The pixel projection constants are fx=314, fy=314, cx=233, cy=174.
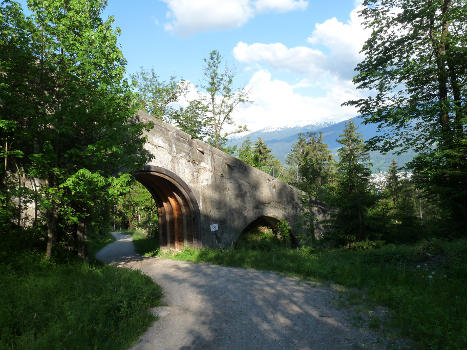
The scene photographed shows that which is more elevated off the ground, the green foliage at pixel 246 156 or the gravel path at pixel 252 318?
the green foliage at pixel 246 156

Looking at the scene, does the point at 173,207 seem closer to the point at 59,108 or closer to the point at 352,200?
the point at 59,108

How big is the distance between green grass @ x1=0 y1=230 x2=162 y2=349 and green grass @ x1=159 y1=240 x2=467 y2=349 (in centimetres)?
427

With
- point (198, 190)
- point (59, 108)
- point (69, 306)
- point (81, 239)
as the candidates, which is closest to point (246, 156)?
point (198, 190)

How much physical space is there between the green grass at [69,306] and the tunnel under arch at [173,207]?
235 inches

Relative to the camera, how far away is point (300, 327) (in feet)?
17.8

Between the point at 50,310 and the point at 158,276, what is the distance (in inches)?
161

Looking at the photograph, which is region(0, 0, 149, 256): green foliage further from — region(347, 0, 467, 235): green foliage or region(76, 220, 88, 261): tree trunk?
region(347, 0, 467, 235): green foliage

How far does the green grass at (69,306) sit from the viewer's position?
16.6 ft

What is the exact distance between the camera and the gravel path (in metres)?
5.01

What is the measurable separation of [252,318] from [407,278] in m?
4.08

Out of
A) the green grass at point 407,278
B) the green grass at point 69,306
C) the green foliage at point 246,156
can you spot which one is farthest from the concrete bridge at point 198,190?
the green foliage at point 246,156

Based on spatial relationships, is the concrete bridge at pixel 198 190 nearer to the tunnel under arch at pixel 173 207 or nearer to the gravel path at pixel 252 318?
the tunnel under arch at pixel 173 207

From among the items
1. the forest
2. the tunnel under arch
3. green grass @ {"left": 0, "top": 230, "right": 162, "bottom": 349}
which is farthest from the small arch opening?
green grass @ {"left": 0, "top": 230, "right": 162, "bottom": 349}

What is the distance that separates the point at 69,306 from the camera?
5984mm
